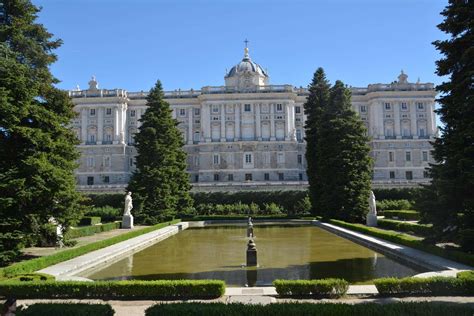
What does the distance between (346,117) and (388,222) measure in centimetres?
984

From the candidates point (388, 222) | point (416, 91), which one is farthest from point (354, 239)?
point (416, 91)

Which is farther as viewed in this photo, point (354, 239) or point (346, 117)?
point (346, 117)

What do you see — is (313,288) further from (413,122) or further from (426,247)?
(413,122)

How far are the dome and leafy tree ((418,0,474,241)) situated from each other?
2418 inches

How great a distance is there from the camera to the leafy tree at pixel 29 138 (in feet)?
47.1

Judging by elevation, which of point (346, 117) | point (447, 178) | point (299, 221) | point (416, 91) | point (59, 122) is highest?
point (416, 91)

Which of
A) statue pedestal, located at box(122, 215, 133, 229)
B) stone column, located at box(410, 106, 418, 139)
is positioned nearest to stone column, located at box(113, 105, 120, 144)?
statue pedestal, located at box(122, 215, 133, 229)

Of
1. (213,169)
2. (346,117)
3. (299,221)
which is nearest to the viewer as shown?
(346,117)

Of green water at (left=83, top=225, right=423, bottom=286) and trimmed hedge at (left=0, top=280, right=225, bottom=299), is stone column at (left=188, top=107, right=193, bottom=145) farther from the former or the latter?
trimmed hedge at (left=0, top=280, right=225, bottom=299)

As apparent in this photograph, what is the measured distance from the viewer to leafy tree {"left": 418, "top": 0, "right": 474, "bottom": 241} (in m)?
13.9

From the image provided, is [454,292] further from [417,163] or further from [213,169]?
[417,163]

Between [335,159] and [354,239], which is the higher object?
[335,159]

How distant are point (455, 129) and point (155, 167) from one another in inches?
970

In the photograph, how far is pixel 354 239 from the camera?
72.2 ft
